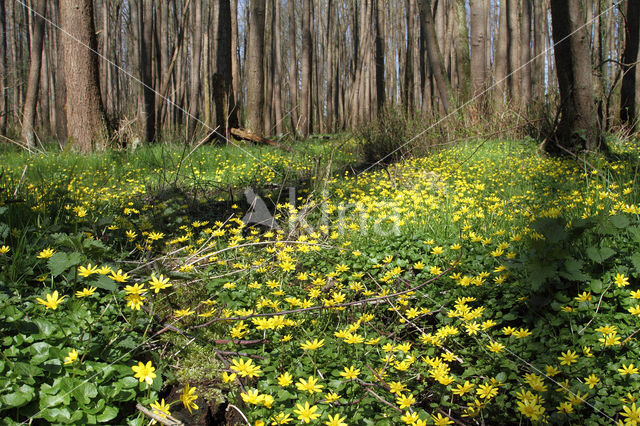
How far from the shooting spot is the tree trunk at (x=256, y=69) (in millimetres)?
9945

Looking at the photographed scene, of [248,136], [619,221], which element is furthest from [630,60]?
[619,221]

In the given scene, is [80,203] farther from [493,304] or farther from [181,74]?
[181,74]

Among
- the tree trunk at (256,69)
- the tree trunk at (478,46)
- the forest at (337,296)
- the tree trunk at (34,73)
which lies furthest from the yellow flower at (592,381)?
the tree trunk at (34,73)

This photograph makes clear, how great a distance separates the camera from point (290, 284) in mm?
2488

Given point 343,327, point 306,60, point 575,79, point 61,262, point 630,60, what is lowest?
point 343,327

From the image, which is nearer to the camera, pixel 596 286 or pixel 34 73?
pixel 596 286

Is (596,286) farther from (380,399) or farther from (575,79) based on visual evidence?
(575,79)

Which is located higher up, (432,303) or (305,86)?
(305,86)

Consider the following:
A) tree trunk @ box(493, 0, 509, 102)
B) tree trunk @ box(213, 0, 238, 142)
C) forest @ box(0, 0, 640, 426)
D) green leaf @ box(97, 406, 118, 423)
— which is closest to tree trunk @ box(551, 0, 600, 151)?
forest @ box(0, 0, 640, 426)

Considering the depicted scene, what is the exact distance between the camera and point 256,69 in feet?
35.1

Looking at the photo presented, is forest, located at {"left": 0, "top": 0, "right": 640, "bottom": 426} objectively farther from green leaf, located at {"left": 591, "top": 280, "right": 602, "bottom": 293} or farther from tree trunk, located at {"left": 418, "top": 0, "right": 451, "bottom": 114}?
tree trunk, located at {"left": 418, "top": 0, "right": 451, "bottom": 114}

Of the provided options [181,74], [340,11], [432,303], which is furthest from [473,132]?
[340,11]

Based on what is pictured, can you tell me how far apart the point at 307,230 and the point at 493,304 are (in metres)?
1.69

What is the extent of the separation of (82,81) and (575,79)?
7.12 m
